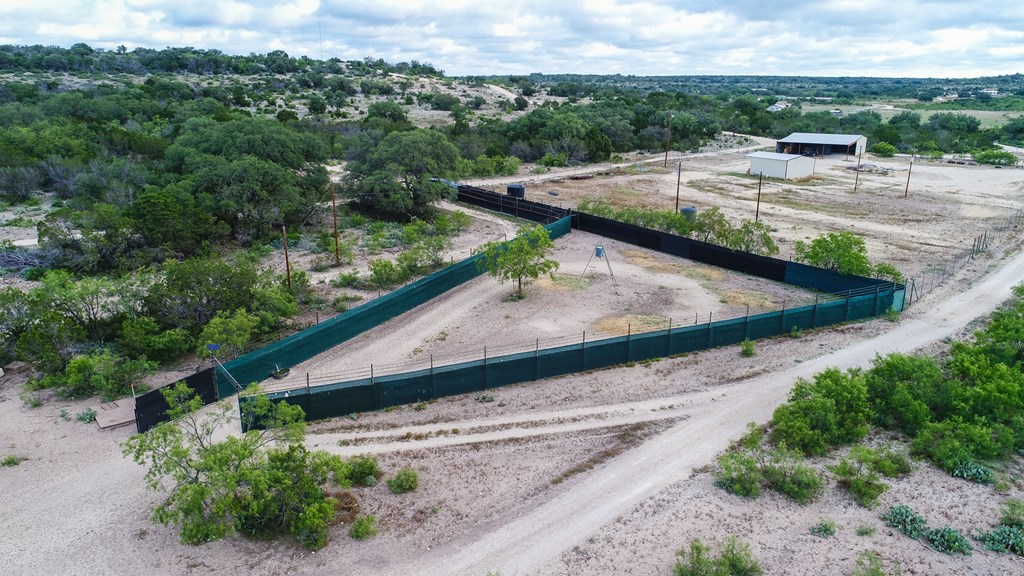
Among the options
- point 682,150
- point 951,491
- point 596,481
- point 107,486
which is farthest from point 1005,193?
point 107,486

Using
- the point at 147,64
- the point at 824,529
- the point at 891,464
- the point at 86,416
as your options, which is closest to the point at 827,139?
the point at 891,464

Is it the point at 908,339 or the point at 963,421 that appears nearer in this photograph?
the point at 963,421

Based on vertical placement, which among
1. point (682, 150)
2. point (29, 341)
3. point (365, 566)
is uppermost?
point (682, 150)

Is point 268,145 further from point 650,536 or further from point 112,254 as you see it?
point 650,536

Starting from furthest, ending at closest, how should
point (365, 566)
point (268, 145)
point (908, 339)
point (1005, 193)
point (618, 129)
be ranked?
1. point (618, 129)
2. point (1005, 193)
3. point (268, 145)
4. point (908, 339)
5. point (365, 566)

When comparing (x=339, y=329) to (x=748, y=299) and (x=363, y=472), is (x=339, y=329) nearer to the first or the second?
(x=363, y=472)

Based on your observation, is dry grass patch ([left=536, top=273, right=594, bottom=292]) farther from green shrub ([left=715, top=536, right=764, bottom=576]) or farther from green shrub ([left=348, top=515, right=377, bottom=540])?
green shrub ([left=715, top=536, right=764, bottom=576])

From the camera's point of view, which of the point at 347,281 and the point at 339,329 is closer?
the point at 339,329

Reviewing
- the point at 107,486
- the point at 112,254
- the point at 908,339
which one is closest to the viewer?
the point at 107,486
